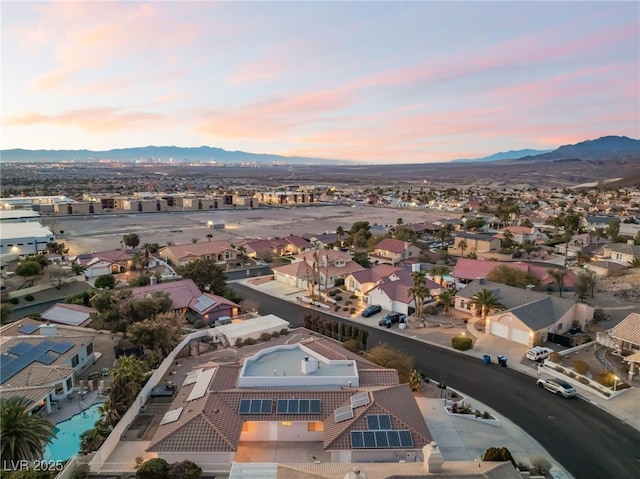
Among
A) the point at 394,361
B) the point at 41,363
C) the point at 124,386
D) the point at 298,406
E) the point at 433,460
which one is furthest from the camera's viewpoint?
the point at 394,361

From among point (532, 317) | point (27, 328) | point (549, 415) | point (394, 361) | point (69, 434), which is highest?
point (27, 328)

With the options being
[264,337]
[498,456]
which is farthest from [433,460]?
[264,337]

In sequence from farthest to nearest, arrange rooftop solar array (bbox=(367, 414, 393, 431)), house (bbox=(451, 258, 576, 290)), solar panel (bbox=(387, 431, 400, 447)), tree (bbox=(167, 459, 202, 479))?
house (bbox=(451, 258, 576, 290)), rooftop solar array (bbox=(367, 414, 393, 431)), solar panel (bbox=(387, 431, 400, 447)), tree (bbox=(167, 459, 202, 479))

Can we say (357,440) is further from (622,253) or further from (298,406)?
(622,253)

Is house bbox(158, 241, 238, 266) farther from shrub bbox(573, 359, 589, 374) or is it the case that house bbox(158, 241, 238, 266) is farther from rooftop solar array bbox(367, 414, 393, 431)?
shrub bbox(573, 359, 589, 374)

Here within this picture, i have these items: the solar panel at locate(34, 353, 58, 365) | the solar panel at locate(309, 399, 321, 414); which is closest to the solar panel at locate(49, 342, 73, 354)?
the solar panel at locate(34, 353, 58, 365)

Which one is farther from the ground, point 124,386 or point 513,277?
point 124,386

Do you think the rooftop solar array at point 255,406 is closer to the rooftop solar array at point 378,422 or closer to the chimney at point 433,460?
the rooftop solar array at point 378,422
